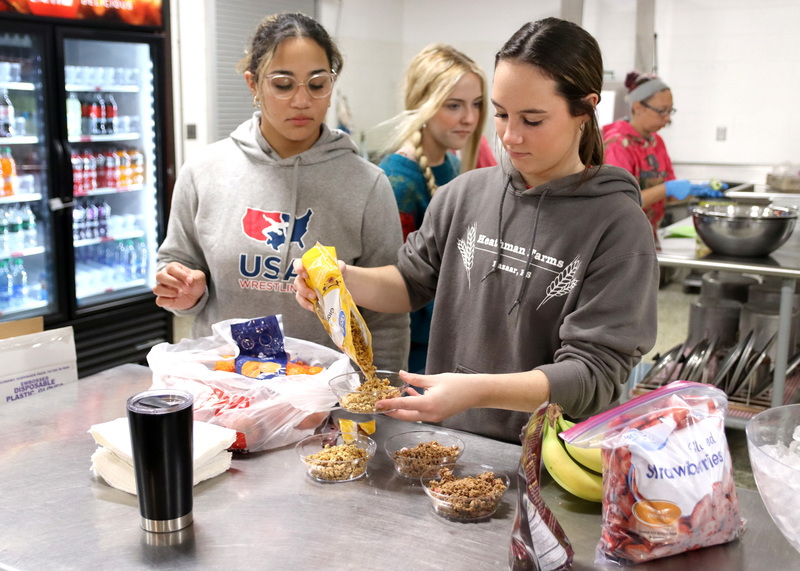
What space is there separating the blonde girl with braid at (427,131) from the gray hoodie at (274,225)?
1.64 feet

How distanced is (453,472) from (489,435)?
266 mm

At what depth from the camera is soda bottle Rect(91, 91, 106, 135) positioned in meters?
4.36

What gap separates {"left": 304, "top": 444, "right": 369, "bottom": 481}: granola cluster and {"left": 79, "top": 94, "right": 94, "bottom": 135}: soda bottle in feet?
11.8

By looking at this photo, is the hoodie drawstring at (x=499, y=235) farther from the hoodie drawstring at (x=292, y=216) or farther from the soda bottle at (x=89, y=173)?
the soda bottle at (x=89, y=173)

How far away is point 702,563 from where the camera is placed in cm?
111

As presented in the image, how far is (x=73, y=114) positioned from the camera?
424 centimetres

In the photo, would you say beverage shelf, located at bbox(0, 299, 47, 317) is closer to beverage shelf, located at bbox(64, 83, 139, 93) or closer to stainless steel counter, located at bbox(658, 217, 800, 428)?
beverage shelf, located at bbox(64, 83, 139, 93)

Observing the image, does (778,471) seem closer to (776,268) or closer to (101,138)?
(776,268)

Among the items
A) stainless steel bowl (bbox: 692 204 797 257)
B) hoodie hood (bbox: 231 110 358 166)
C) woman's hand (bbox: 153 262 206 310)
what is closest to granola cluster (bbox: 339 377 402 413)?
woman's hand (bbox: 153 262 206 310)

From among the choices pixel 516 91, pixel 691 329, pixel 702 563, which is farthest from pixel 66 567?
pixel 691 329

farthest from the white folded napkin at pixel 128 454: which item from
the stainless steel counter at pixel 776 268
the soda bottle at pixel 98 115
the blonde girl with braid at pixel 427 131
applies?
the soda bottle at pixel 98 115

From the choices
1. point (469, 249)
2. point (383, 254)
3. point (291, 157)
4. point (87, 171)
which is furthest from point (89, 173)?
point (469, 249)

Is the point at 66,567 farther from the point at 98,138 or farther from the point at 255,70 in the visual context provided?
the point at 98,138

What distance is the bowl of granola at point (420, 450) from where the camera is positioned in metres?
1.34
